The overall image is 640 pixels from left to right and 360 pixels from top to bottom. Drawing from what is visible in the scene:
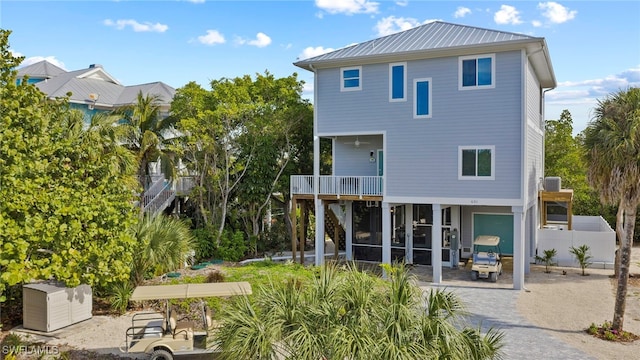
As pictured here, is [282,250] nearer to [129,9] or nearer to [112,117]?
[112,117]

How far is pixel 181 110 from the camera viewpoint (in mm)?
22188

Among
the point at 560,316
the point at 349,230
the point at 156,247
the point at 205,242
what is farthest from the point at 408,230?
the point at 156,247

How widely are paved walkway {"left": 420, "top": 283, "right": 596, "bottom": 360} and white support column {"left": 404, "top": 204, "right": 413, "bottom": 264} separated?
3.41 metres

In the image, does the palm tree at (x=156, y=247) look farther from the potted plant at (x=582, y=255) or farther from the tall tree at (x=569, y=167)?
the tall tree at (x=569, y=167)

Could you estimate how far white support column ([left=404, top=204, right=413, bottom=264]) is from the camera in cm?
2102

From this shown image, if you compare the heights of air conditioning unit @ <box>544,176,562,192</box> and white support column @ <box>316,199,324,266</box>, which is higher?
air conditioning unit @ <box>544,176,562,192</box>

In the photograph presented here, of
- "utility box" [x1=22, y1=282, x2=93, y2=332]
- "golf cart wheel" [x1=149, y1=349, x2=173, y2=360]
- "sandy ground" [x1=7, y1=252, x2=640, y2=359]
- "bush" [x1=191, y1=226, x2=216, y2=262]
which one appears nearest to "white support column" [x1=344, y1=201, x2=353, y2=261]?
"sandy ground" [x1=7, y1=252, x2=640, y2=359]

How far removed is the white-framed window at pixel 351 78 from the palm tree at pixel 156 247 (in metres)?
8.19

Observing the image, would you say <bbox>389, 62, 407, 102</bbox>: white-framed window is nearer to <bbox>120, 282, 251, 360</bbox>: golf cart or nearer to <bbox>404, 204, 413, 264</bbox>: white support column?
<bbox>404, 204, 413, 264</bbox>: white support column

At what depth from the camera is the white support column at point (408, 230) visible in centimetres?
2102

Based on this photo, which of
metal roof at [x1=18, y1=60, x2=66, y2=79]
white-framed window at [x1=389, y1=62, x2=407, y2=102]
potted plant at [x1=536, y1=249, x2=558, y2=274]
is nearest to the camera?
white-framed window at [x1=389, y1=62, x2=407, y2=102]

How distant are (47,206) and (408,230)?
1505 centimetres

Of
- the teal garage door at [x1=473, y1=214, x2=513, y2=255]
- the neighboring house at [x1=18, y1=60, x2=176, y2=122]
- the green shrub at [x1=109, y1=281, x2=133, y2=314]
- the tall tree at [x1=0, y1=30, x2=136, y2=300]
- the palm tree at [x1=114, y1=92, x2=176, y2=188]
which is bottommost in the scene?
the green shrub at [x1=109, y1=281, x2=133, y2=314]

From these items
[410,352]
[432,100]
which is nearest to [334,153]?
[432,100]
